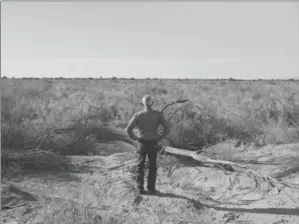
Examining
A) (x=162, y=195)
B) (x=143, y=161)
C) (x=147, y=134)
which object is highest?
(x=147, y=134)

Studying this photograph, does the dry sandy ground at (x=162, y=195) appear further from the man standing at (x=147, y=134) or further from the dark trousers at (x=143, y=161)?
the man standing at (x=147, y=134)

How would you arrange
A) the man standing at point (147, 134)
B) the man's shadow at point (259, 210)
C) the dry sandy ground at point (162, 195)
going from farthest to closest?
1. the man standing at point (147, 134)
2. the man's shadow at point (259, 210)
3. the dry sandy ground at point (162, 195)

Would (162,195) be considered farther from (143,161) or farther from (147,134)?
(147,134)

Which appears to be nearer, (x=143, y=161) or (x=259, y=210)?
(x=259, y=210)

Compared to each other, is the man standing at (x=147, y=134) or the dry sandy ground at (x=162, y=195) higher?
the man standing at (x=147, y=134)

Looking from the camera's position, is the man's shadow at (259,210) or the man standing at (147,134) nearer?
the man's shadow at (259,210)

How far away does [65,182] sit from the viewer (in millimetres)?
6355

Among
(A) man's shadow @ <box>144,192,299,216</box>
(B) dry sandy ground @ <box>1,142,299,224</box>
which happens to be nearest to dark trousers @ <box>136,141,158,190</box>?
(B) dry sandy ground @ <box>1,142,299,224</box>

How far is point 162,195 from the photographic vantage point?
5707 mm

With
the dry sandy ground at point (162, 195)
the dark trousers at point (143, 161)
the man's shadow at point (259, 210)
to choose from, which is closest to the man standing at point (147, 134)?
the dark trousers at point (143, 161)

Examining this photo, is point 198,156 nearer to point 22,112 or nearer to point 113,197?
point 113,197

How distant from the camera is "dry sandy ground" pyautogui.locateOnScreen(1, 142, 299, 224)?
490cm

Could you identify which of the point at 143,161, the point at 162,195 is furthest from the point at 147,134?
the point at 162,195

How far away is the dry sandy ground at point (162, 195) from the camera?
16.1 feet
